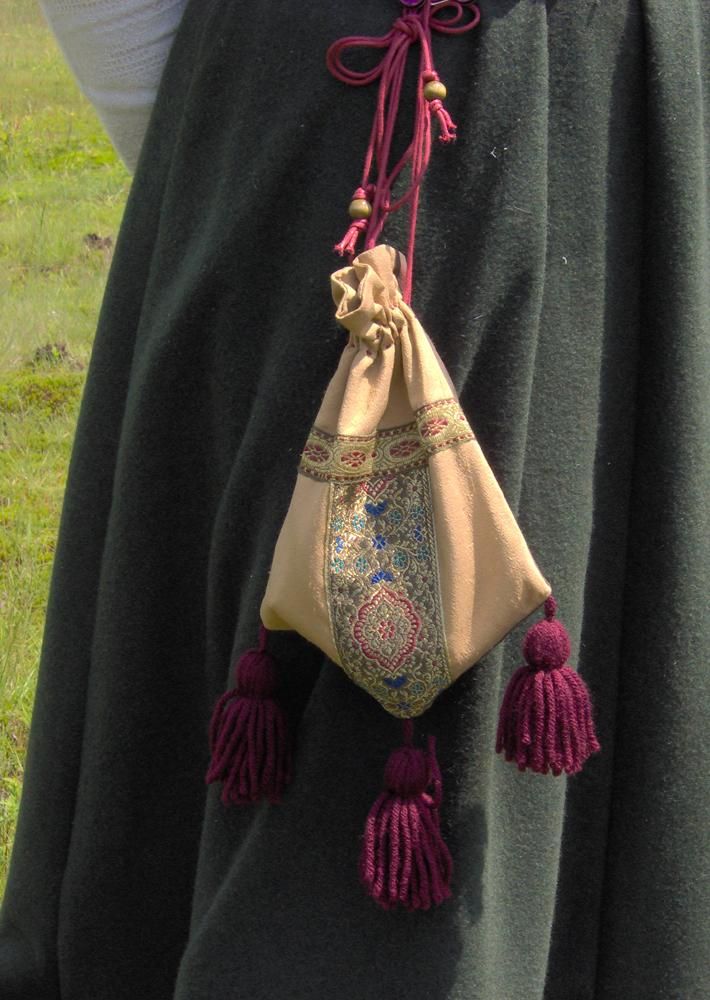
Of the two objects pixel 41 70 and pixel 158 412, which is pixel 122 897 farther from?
pixel 41 70

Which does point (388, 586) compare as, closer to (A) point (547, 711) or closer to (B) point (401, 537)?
(B) point (401, 537)

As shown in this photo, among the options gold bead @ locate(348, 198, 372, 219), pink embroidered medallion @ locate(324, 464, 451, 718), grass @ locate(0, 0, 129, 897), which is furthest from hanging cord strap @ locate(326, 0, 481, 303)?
grass @ locate(0, 0, 129, 897)

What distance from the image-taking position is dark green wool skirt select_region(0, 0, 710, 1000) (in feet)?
3.32

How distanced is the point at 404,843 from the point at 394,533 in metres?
0.23

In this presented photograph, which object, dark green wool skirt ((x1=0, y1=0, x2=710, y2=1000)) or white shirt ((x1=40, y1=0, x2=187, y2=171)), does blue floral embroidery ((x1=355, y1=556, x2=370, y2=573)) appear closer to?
dark green wool skirt ((x1=0, y1=0, x2=710, y2=1000))

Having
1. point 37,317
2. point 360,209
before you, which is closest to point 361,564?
point 360,209

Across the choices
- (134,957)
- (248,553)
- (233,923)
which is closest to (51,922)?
(134,957)

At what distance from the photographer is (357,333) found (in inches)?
36.9

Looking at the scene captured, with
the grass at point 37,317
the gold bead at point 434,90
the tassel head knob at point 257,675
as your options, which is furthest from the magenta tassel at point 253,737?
the grass at point 37,317

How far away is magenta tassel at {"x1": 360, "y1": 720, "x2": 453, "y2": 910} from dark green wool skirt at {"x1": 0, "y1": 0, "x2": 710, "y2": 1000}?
47 millimetres

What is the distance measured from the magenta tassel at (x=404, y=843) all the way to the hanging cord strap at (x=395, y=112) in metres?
0.36

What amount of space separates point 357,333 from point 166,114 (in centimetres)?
34

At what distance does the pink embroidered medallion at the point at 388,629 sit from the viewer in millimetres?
929

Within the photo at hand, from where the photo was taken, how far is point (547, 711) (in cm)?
98
